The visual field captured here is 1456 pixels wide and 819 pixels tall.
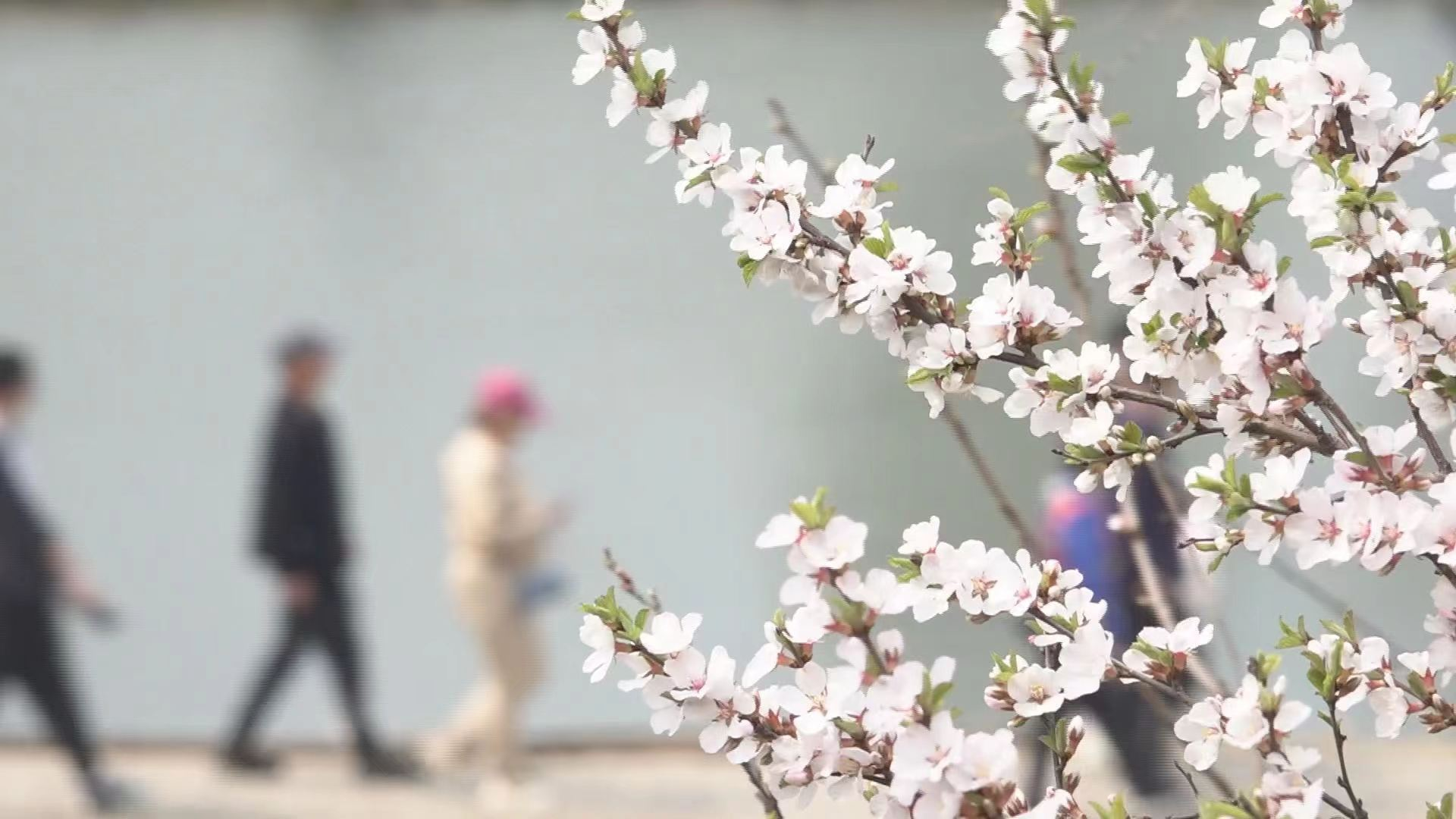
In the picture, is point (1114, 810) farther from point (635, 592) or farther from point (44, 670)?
point (44, 670)

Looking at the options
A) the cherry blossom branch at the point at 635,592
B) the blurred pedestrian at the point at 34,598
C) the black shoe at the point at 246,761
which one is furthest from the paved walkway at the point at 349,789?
the cherry blossom branch at the point at 635,592

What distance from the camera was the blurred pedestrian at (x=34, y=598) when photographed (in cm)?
369

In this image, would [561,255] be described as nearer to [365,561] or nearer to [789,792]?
[365,561]

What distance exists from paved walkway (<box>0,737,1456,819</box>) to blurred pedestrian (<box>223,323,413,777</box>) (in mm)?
81

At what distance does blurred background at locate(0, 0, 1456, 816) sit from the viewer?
4.09 m

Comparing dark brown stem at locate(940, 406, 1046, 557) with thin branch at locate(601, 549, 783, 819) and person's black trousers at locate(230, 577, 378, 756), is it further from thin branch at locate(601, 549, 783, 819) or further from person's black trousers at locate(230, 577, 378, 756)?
person's black trousers at locate(230, 577, 378, 756)

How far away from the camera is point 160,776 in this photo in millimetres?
4098

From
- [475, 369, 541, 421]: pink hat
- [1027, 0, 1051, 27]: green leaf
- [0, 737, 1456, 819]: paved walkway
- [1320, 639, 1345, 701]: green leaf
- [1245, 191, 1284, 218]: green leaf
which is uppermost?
[1027, 0, 1051, 27]: green leaf

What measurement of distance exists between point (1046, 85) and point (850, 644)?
1.39 ft

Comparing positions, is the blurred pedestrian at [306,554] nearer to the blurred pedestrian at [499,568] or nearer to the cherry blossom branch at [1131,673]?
the blurred pedestrian at [499,568]

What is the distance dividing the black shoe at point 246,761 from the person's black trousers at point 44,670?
335mm

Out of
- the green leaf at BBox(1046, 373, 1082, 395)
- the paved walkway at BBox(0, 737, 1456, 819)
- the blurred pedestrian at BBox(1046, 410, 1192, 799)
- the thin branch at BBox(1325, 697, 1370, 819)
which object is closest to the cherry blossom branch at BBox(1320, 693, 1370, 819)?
the thin branch at BBox(1325, 697, 1370, 819)

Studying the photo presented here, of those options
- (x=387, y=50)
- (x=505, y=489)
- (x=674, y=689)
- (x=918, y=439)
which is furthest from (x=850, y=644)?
(x=387, y=50)

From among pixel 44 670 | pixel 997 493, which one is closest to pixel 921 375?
pixel 997 493
